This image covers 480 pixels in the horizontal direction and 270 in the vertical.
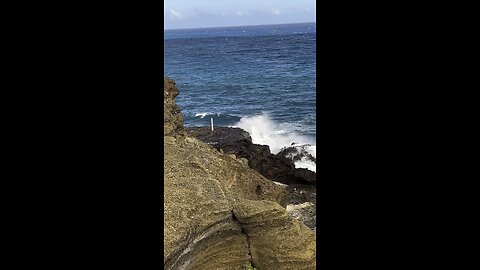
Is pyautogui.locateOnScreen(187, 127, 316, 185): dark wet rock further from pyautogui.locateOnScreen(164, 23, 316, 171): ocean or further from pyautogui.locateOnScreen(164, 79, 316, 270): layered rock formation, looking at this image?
pyautogui.locateOnScreen(164, 79, 316, 270): layered rock formation

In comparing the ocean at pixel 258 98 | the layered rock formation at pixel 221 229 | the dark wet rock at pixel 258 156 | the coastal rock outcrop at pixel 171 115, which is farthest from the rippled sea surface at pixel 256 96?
the layered rock formation at pixel 221 229

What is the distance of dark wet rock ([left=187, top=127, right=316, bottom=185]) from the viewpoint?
17.1 metres

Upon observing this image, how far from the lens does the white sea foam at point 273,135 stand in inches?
875

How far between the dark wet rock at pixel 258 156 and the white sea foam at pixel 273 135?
5.12ft

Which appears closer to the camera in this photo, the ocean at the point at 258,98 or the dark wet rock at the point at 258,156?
the dark wet rock at the point at 258,156

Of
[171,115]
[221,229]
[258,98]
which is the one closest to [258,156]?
[171,115]

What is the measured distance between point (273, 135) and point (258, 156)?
6.97 meters

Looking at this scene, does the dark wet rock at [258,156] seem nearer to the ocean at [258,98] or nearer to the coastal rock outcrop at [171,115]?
the ocean at [258,98]
